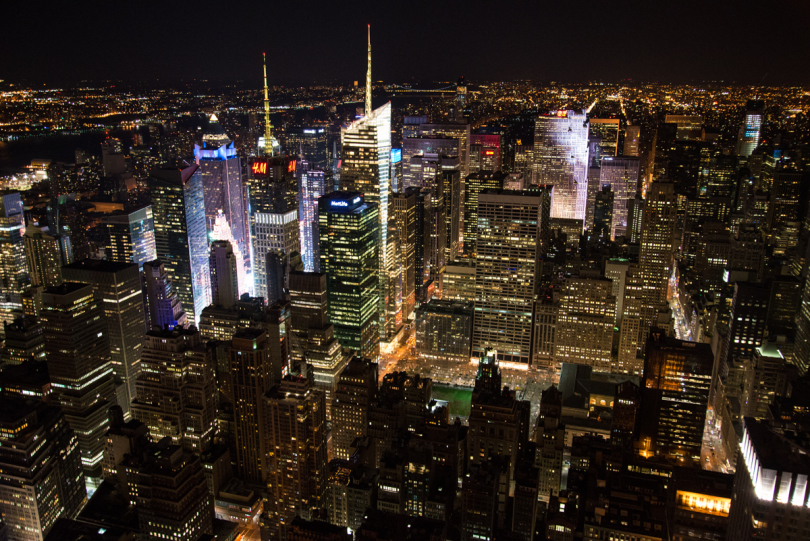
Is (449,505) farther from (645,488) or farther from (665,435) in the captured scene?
(665,435)

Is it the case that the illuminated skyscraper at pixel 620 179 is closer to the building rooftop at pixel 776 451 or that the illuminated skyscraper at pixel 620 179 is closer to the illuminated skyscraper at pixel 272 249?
the illuminated skyscraper at pixel 272 249

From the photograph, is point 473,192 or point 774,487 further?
point 473,192

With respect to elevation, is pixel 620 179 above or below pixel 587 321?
above

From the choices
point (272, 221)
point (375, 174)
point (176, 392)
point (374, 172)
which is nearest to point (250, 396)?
point (176, 392)

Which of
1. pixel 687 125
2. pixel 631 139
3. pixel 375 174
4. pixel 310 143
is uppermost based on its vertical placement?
pixel 687 125

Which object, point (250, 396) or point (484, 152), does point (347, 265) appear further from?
point (484, 152)

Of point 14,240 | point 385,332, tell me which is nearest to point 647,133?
point 385,332

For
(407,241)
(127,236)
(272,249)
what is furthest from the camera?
(407,241)

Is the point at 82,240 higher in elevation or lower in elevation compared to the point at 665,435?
higher

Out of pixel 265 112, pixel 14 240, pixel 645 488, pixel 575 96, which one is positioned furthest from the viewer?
pixel 575 96
